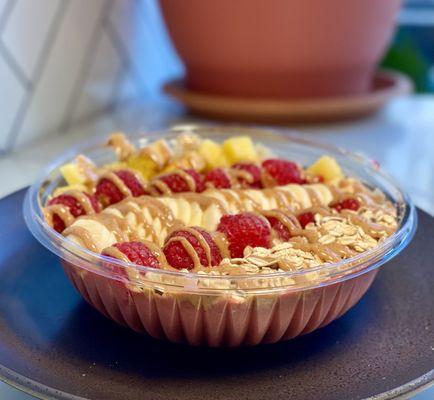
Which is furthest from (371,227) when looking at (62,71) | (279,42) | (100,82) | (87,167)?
(100,82)

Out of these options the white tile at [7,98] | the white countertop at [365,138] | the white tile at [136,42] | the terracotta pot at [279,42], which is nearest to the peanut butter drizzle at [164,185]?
the white countertop at [365,138]

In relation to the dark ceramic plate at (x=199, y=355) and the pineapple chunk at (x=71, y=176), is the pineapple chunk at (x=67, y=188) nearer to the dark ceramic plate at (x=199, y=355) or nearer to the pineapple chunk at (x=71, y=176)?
the pineapple chunk at (x=71, y=176)

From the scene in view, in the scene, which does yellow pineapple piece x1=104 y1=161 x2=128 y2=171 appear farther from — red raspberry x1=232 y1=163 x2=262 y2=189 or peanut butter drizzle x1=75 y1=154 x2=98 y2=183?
red raspberry x1=232 y1=163 x2=262 y2=189

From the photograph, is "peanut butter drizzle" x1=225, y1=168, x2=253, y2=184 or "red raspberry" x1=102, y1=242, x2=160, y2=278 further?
"peanut butter drizzle" x1=225, y1=168, x2=253, y2=184

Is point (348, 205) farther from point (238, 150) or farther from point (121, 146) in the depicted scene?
point (121, 146)

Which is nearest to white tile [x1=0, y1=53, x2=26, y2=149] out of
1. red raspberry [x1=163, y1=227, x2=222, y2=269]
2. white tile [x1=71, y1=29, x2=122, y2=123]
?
white tile [x1=71, y1=29, x2=122, y2=123]

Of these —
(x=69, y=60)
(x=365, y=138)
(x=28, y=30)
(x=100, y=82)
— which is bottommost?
(x=365, y=138)

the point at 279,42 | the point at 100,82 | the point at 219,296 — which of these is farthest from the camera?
the point at 100,82
